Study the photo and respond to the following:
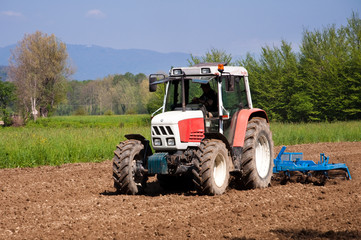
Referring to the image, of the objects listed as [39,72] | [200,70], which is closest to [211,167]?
[200,70]

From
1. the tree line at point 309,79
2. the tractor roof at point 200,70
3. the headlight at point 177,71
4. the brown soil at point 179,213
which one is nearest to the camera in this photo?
the brown soil at point 179,213

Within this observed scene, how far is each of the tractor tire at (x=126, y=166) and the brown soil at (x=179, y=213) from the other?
0.18m

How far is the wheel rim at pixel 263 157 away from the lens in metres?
9.66

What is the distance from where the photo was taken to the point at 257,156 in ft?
31.6

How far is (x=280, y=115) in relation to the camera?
123 ft

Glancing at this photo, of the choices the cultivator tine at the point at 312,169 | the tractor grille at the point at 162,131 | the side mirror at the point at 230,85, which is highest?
the side mirror at the point at 230,85

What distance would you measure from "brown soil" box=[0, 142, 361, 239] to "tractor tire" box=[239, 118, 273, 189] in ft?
0.74

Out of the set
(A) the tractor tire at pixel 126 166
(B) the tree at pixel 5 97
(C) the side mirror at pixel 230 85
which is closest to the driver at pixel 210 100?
(C) the side mirror at pixel 230 85

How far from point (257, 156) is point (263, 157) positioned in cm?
21

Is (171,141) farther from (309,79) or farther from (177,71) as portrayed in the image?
(309,79)

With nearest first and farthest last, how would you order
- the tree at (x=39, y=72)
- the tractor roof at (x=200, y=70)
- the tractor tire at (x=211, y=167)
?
the tractor tire at (x=211, y=167), the tractor roof at (x=200, y=70), the tree at (x=39, y=72)

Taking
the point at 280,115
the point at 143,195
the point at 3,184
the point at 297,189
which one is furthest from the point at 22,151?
the point at 280,115

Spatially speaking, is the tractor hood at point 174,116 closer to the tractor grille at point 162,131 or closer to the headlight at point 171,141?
the tractor grille at point 162,131

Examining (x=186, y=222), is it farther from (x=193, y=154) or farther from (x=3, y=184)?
(x=3, y=184)
